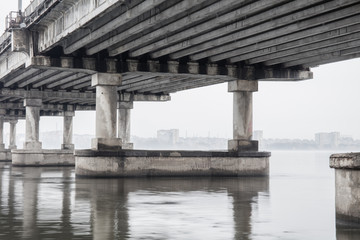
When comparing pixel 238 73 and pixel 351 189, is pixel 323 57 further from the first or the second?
pixel 351 189

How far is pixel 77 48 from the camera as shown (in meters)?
31.9

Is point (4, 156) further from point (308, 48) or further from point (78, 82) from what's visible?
point (308, 48)

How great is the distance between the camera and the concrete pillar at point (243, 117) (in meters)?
36.4

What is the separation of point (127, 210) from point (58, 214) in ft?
6.69

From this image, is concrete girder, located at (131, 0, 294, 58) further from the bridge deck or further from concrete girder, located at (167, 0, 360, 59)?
concrete girder, located at (167, 0, 360, 59)

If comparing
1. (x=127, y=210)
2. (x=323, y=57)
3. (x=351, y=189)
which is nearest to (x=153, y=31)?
(x=323, y=57)

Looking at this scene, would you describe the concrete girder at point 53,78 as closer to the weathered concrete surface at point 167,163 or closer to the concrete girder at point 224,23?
the weathered concrete surface at point 167,163

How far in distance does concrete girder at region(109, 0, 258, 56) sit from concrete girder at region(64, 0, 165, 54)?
1865 mm

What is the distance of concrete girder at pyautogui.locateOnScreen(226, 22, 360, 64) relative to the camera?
26259 millimetres

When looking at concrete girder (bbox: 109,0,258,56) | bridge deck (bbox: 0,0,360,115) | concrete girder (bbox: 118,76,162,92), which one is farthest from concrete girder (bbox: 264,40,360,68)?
concrete girder (bbox: 118,76,162,92)

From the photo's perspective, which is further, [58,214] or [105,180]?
[105,180]

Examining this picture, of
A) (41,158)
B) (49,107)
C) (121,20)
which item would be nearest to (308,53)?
(121,20)

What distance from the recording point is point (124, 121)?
58031 mm

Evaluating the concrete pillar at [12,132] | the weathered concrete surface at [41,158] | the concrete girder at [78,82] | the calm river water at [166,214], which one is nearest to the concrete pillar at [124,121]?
the weathered concrete surface at [41,158]
